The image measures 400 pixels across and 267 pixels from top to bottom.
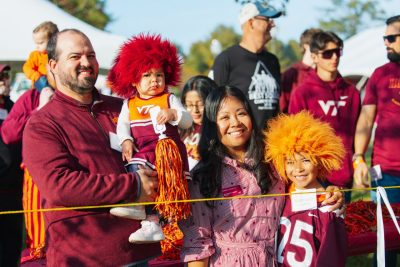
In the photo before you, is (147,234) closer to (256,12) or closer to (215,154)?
(215,154)

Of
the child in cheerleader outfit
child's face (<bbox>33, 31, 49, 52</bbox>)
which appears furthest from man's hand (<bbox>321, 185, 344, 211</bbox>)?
child's face (<bbox>33, 31, 49, 52</bbox>)

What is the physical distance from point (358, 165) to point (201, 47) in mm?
77314

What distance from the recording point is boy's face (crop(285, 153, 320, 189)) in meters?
3.39

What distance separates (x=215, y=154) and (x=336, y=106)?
240 centimetres

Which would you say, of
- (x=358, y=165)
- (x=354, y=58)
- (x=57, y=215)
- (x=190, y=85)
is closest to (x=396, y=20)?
(x=358, y=165)

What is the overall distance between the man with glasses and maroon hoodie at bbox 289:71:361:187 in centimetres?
47

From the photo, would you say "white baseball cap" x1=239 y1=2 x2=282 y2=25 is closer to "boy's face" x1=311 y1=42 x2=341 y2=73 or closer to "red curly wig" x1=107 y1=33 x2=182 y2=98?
"boy's face" x1=311 y1=42 x2=341 y2=73

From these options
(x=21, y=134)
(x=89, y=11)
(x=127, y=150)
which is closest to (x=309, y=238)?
(x=127, y=150)

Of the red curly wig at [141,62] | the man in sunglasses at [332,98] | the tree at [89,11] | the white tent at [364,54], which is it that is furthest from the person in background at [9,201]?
the tree at [89,11]

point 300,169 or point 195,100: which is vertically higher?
point 195,100

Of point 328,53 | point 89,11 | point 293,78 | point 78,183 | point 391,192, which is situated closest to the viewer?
point 78,183

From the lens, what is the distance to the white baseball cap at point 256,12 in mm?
6359

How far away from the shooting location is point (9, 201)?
497cm

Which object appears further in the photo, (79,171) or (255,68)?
(255,68)
